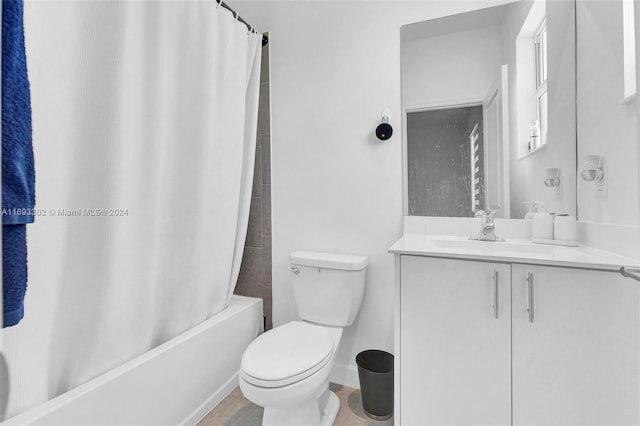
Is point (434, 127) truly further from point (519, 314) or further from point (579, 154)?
point (519, 314)

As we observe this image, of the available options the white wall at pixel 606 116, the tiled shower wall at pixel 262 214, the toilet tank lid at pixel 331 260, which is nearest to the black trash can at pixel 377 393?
the toilet tank lid at pixel 331 260

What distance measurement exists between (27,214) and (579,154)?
1860 mm

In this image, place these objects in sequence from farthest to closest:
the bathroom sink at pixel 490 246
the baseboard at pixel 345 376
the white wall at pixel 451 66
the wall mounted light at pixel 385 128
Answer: the baseboard at pixel 345 376
the wall mounted light at pixel 385 128
the white wall at pixel 451 66
the bathroom sink at pixel 490 246

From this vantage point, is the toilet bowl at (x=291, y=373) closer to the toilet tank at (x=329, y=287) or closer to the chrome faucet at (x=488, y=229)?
the toilet tank at (x=329, y=287)

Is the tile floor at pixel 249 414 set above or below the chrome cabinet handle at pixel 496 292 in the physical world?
below

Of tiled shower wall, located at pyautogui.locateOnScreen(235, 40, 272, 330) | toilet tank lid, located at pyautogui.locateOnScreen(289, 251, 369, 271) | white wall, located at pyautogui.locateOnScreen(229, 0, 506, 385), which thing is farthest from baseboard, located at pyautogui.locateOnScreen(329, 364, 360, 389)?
toilet tank lid, located at pyautogui.locateOnScreen(289, 251, 369, 271)

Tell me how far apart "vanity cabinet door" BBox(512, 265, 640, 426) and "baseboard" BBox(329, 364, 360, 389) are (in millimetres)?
844

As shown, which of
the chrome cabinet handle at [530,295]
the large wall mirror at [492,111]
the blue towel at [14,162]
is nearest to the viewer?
the blue towel at [14,162]

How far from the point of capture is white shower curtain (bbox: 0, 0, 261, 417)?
0.94 m

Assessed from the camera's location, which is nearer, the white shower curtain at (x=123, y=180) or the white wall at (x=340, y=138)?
the white shower curtain at (x=123, y=180)

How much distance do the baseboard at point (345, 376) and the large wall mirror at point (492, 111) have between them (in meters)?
0.92

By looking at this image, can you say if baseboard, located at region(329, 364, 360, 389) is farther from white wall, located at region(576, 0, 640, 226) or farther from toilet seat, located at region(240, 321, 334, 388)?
white wall, located at region(576, 0, 640, 226)

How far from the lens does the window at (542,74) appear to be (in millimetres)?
1419

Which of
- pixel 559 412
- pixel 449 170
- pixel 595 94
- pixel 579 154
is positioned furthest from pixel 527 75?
pixel 559 412
